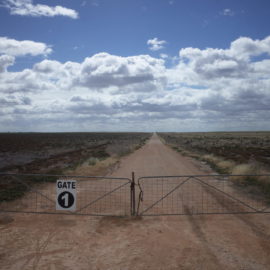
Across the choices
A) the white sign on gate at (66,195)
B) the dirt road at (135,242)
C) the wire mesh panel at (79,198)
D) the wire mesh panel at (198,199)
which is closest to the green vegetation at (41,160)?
the wire mesh panel at (79,198)

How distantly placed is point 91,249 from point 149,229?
6.24 ft

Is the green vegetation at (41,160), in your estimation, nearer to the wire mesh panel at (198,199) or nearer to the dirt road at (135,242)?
the dirt road at (135,242)

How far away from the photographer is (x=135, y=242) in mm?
6738

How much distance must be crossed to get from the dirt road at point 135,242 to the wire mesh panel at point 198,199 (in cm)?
73

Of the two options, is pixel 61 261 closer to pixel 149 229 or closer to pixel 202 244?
pixel 149 229

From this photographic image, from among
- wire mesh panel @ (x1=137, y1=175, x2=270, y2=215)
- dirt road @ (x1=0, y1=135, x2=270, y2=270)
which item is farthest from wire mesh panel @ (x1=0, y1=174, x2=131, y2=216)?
wire mesh panel @ (x1=137, y1=175, x2=270, y2=215)

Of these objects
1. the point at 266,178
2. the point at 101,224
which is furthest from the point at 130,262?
the point at 266,178

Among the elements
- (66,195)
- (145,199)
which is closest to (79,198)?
(145,199)

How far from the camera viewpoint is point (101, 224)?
8.12 m

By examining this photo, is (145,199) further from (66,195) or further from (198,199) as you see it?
(66,195)

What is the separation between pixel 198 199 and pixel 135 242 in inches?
198

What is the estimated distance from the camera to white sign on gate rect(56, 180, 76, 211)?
816 cm

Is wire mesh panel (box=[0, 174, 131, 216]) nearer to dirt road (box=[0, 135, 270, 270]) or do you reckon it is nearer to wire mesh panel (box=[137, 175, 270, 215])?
dirt road (box=[0, 135, 270, 270])

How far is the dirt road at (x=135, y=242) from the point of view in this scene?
564 cm
